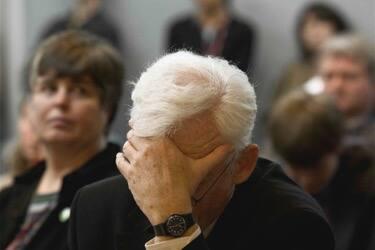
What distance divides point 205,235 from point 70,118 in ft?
2.96

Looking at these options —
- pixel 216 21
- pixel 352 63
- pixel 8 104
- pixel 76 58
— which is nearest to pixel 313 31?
pixel 216 21

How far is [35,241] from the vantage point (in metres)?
2.96

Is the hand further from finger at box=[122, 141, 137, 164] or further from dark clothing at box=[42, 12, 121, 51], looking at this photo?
dark clothing at box=[42, 12, 121, 51]

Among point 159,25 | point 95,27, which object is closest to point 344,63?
point 95,27

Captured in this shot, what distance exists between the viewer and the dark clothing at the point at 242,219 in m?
2.34

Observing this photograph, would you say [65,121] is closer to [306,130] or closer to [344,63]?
[306,130]

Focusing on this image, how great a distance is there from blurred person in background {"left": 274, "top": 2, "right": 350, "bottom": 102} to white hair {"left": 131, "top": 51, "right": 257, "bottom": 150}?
4.17 metres

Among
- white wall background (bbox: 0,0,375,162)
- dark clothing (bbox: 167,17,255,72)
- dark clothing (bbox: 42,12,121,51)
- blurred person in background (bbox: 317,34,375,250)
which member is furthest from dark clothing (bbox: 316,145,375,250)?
dark clothing (bbox: 42,12,121,51)

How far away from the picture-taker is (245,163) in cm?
243

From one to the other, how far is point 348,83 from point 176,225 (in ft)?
9.05

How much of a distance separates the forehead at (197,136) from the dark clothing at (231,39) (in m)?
4.61

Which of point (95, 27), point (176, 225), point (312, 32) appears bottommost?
point (95, 27)

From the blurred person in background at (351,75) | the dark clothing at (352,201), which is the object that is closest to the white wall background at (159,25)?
the blurred person in background at (351,75)

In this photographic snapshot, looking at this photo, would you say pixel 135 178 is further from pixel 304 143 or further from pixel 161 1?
pixel 161 1
